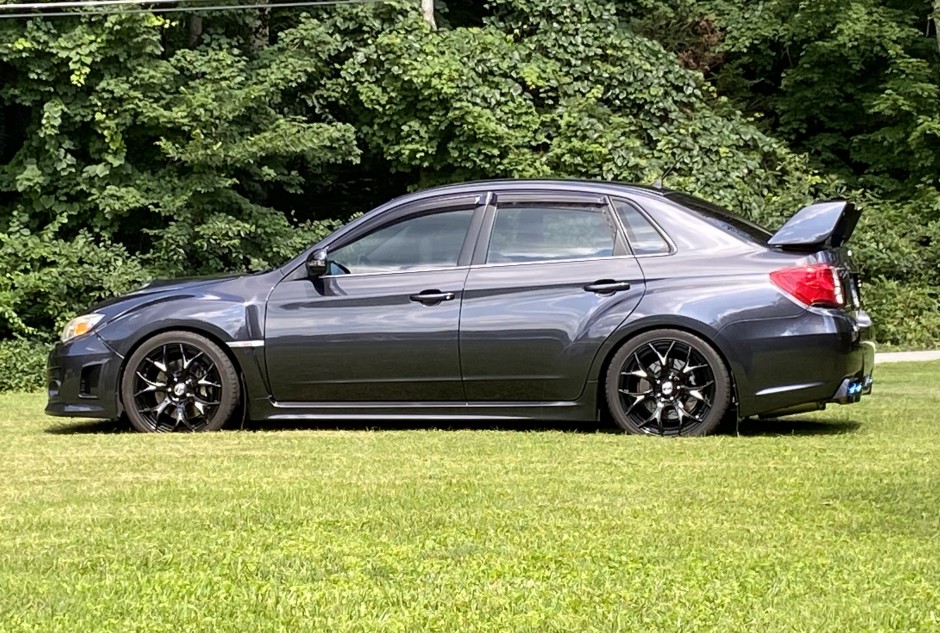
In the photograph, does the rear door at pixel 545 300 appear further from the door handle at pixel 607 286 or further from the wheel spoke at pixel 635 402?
the wheel spoke at pixel 635 402

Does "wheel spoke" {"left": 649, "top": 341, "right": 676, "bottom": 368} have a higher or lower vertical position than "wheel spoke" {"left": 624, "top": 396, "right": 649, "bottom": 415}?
higher

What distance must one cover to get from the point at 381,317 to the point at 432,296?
35 cm

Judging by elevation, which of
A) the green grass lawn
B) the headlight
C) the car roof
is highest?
the car roof

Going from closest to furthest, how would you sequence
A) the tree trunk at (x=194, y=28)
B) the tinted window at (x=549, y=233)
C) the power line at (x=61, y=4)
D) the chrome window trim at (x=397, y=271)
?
the tinted window at (x=549, y=233) < the chrome window trim at (x=397, y=271) < the power line at (x=61, y=4) < the tree trunk at (x=194, y=28)

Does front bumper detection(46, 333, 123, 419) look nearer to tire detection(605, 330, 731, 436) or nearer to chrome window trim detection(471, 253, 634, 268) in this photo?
chrome window trim detection(471, 253, 634, 268)

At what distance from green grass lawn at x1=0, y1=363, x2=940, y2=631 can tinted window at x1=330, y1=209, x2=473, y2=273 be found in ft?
4.23

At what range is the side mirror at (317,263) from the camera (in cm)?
780

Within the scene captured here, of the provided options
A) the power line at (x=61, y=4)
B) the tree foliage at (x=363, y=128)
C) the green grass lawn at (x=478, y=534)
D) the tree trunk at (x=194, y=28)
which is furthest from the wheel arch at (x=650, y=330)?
the tree trunk at (x=194, y=28)

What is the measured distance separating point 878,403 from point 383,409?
3.71 m

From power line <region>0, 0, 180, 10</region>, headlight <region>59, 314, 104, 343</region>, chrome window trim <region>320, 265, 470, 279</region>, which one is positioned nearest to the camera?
chrome window trim <region>320, 265, 470, 279</region>

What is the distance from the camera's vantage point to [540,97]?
760 inches

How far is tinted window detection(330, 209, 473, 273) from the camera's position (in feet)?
25.7

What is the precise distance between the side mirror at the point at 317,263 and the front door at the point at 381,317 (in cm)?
5

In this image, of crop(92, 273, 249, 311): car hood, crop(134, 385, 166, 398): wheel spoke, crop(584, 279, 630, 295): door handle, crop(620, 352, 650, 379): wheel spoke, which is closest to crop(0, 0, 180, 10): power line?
crop(92, 273, 249, 311): car hood
